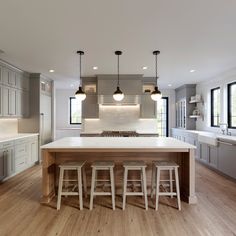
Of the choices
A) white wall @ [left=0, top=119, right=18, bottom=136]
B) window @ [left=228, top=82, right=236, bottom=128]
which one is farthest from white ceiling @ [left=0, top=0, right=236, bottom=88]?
white wall @ [left=0, top=119, right=18, bottom=136]

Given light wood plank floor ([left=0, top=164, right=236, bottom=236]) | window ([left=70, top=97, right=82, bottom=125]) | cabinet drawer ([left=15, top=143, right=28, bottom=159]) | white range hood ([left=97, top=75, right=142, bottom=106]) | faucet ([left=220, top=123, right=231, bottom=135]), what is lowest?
light wood plank floor ([left=0, top=164, right=236, bottom=236])

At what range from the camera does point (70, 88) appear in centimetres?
867

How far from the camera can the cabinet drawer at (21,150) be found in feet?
16.1

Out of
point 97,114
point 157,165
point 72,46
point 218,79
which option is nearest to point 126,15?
point 72,46

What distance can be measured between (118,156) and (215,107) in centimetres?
429

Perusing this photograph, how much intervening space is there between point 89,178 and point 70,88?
5.60 metres

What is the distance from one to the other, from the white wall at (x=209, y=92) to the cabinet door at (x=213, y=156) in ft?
2.18

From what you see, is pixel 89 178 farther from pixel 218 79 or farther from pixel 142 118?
pixel 218 79

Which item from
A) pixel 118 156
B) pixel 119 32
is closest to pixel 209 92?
pixel 118 156

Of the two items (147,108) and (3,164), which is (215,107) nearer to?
(147,108)

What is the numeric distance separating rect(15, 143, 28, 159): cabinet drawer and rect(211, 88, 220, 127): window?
5.57 meters

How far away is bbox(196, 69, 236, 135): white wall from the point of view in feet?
18.3

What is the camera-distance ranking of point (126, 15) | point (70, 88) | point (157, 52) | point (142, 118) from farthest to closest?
point (70, 88) < point (142, 118) < point (157, 52) < point (126, 15)

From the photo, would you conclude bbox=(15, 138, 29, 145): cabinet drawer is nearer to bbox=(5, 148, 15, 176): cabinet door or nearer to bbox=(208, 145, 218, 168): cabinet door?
bbox=(5, 148, 15, 176): cabinet door
